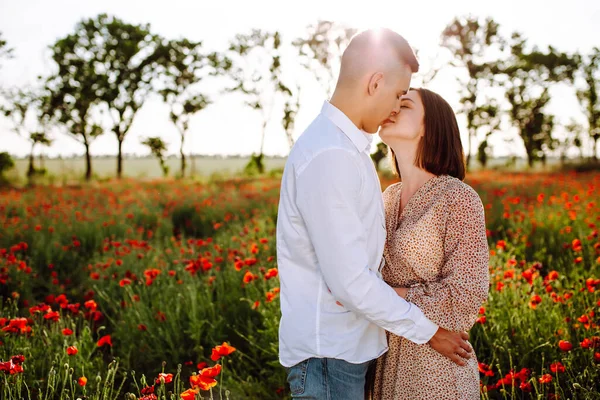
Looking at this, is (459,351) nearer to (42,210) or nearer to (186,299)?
(186,299)

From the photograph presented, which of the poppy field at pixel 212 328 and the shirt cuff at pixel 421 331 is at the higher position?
the shirt cuff at pixel 421 331

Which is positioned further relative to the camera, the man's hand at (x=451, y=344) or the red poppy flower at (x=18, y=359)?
the red poppy flower at (x=18, y=359)

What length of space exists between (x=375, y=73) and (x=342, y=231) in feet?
1.84

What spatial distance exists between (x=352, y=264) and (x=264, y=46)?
39.0 m

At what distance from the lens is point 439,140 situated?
235 centimetres

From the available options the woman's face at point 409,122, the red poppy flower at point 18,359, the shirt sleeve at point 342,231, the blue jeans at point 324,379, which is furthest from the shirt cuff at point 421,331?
the red poppy flower at point 18,359

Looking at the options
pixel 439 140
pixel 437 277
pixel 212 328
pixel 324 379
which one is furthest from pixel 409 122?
pixel 212 328

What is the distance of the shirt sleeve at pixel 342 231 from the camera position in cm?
164

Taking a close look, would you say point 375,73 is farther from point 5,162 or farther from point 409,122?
point 5,162

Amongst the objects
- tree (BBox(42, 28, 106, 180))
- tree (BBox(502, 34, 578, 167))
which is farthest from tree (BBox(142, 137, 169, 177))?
tree (BBox(502, 34, 578, 167))

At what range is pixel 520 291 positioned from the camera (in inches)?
155

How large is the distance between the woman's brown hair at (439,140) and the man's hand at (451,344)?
71cm

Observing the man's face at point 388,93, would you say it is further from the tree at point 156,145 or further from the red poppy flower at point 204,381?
the tree at point 156,145

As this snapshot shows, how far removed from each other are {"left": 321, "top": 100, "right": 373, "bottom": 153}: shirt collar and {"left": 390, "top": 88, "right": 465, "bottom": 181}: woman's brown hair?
577mm
